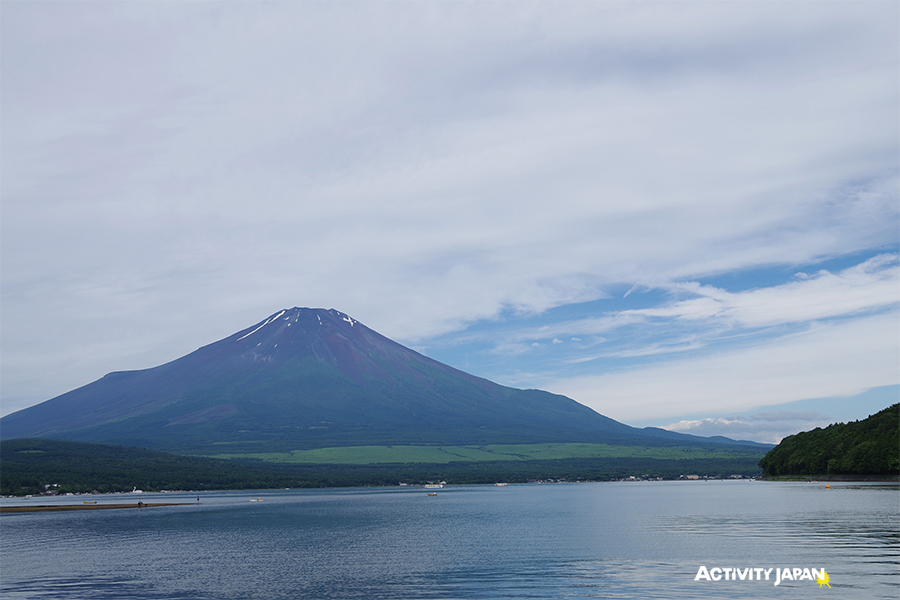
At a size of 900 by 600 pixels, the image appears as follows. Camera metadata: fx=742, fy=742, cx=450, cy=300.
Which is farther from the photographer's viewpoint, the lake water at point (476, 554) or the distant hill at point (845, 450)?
the distant hill at point (845, 450)

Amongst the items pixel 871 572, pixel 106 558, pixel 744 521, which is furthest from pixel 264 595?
pixel 744 521

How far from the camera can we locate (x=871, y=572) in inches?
1725

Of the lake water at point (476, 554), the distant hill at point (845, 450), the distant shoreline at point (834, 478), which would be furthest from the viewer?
the distant shoreline at point (834, 478)

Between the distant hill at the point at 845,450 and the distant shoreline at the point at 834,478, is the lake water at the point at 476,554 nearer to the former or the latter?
the distant hill at the point at 845,450

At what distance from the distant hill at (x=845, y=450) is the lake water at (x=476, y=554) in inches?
1211

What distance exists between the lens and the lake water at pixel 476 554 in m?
44.0

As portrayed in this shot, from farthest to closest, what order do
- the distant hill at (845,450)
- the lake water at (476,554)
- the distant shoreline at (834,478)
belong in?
the distant shoreline at (834,478) → the distant hill at (845,450) → the lake water at (476,554)

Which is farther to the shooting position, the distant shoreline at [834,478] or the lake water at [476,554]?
the distant shoreline at [834,478]

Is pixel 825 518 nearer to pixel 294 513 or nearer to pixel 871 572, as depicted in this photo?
pixel 871 572

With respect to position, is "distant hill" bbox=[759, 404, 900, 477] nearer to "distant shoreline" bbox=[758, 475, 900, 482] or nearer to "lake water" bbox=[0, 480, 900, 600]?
"distant shoreline" bbox=[758, 475, 900, 482]

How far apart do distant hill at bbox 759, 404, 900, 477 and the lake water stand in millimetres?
30758

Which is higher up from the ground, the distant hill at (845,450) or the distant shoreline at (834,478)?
the distant hill at (845,450)

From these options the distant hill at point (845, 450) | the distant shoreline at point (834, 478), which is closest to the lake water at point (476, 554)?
the distant hill at point (845, 450)

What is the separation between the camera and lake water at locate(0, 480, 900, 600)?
43969 mm
